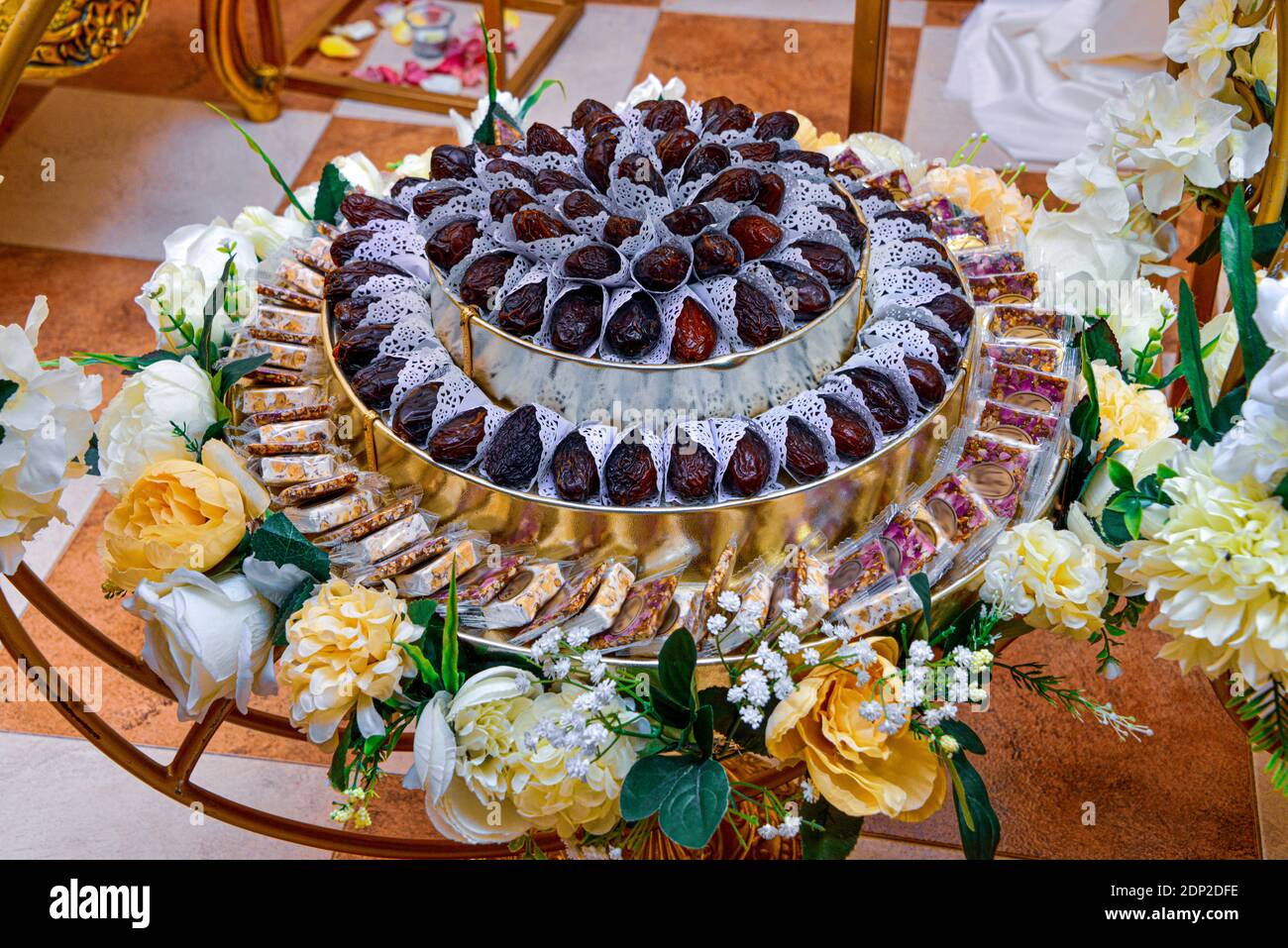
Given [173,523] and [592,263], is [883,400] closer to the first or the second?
[592,263]

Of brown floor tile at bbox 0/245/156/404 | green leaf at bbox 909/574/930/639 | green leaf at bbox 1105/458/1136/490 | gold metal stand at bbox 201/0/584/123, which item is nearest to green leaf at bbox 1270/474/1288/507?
green leaf at bbox 1105/458/1136/490

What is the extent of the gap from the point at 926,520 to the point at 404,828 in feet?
2.92

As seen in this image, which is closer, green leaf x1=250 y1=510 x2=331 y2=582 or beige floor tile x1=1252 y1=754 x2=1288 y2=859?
green leaf x1=250 y1=510 x2=331 y2=582

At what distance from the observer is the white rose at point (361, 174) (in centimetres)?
173

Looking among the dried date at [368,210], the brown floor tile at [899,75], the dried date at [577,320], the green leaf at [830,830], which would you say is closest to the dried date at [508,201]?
the dried date at [577,320]

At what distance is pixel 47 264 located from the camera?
2.81 m

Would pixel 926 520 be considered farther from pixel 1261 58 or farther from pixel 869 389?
pixel 1261 58

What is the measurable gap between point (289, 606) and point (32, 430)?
27 centimetres

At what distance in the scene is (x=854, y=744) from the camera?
111 cm

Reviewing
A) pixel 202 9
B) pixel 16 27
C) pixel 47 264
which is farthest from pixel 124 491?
pixel 202 9

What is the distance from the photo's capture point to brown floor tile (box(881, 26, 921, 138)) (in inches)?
127

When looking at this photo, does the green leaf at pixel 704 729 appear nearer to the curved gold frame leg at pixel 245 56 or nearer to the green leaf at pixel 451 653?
the green leaf at pixel 451 653

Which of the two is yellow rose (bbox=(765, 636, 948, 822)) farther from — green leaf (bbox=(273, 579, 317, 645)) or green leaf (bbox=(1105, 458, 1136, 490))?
green leaf (bbox=(273, 579, 317, 645))

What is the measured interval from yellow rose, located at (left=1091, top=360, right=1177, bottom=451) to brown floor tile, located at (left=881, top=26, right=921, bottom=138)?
6.18ft
